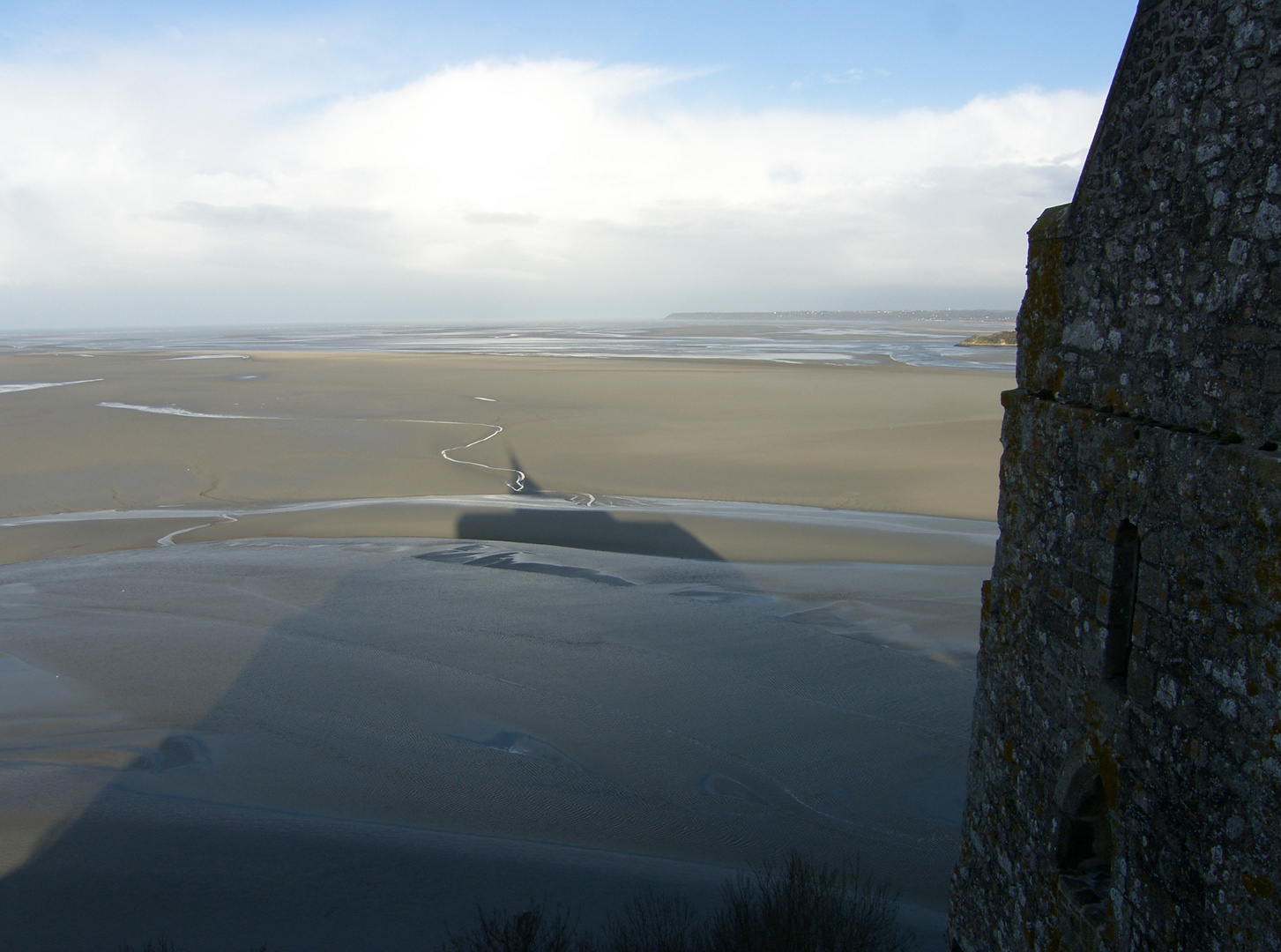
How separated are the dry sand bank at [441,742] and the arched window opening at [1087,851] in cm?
224

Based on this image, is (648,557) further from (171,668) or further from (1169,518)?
(1169,518)

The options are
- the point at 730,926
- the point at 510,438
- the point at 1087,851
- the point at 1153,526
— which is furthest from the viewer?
the point at 510,438

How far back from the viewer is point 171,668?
867cm

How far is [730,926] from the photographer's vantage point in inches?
181

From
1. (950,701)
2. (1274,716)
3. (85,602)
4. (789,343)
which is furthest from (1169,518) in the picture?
(789,343)

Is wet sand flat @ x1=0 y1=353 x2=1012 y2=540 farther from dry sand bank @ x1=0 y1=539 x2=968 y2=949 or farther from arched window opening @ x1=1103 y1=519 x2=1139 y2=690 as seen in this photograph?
arched window opening @ x1=1103 y1=519 x2=1139 y2=690

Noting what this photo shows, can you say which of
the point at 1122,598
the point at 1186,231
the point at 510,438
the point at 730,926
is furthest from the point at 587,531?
the point at 1186,231

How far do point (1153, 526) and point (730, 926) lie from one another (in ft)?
9.98

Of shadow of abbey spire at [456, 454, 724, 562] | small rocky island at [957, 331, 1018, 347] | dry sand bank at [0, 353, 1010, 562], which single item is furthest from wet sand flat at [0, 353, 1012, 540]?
small rocky island at [957, 331, 1018, 347]

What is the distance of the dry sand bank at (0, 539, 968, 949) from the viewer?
5.49m

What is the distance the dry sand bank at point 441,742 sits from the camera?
216 inches

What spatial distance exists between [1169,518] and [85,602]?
11.4m

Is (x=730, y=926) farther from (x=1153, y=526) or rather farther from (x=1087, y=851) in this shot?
(x=1153, y=526)

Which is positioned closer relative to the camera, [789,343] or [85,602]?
[85,602]
